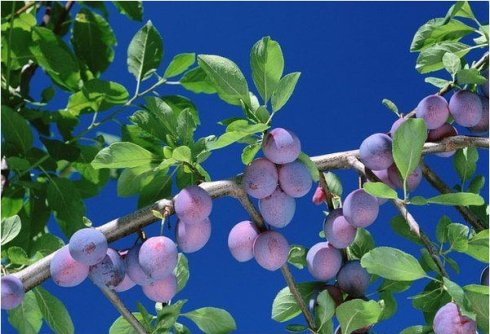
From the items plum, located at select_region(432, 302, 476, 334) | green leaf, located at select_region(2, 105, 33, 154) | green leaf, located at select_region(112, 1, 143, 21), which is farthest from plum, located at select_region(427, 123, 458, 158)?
green leaf, located at select_region(112, 1, 143, 21)

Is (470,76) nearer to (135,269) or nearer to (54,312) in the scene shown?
(135,269)

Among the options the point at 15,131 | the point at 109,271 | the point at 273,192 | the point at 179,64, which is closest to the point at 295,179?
the point at 273,192

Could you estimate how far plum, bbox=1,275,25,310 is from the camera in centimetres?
87

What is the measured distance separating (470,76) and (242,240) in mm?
355

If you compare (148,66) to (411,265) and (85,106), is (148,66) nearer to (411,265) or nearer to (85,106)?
(85,106)

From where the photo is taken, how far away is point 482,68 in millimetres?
1011

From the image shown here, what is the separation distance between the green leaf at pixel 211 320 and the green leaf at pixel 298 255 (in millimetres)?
121

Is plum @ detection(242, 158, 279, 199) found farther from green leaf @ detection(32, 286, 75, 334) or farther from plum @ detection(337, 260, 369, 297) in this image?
green leaf @ detection(32, 286, 75, 334)

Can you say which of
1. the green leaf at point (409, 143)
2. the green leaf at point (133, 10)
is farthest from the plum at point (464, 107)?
the green leaf at point (133, 10)

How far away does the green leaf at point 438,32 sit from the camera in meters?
1.07

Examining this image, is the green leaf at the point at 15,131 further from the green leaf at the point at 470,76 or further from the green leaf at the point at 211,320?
the green leaf at the point at 470,76

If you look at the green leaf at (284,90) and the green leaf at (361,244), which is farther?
the green leaf at (361,244)

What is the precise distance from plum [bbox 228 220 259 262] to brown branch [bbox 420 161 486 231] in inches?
9.5

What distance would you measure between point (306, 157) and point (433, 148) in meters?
0.18
